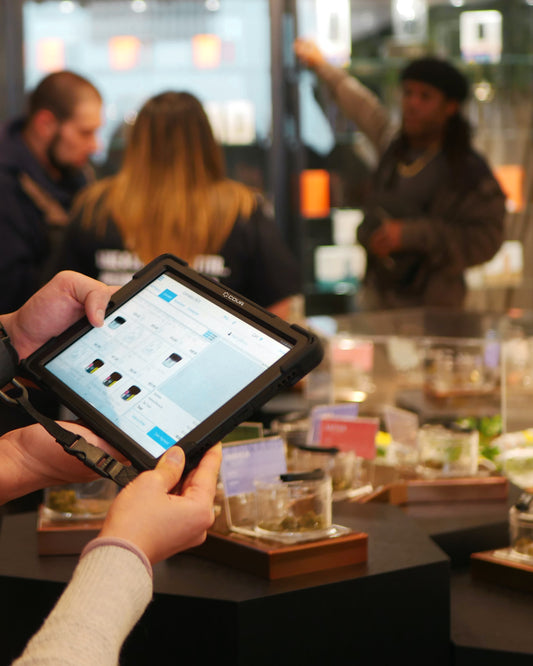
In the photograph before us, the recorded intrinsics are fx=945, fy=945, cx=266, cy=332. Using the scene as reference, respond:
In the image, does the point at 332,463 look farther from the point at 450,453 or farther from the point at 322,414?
the point at 450,453

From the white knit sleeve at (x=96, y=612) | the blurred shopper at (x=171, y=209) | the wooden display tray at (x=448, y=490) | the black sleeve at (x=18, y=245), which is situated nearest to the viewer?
the white knit sleeve at (x=96, y=612)

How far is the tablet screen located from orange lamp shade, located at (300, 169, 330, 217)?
11.2 ft

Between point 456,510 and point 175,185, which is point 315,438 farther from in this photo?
point 175,185

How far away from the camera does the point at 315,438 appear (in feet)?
6.80

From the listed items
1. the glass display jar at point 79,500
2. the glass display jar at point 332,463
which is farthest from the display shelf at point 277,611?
the glass display jar at point 332,463

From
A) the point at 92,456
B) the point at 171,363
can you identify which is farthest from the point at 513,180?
the point at 92,456

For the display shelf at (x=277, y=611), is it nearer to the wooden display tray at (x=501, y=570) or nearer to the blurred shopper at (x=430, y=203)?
the wooden display tray at (x=501, y=570)

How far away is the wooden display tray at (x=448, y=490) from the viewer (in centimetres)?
200

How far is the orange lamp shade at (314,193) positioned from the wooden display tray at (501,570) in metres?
3.15

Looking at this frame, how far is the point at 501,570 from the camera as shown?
5.62 ft

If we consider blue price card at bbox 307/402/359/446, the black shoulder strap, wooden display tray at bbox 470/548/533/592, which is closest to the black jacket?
blue price card at bbox 307/402/359/446

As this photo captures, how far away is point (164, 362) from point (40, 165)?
89.2 inches

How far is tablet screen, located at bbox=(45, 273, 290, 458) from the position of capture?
1231mm

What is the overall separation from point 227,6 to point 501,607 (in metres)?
3.82
